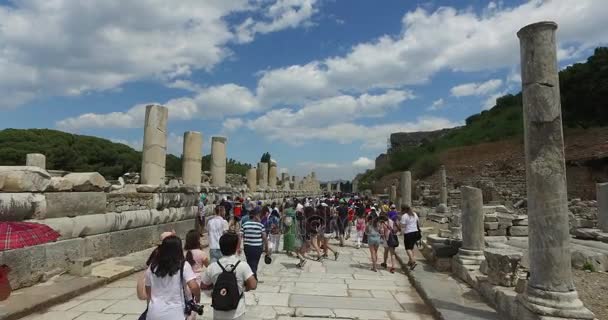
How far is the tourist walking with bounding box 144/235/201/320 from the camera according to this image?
11.4 ft

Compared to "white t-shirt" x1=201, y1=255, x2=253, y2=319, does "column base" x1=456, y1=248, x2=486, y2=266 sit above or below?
below

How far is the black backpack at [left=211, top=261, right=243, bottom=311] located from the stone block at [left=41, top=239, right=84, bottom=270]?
4523mm

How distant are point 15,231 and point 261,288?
3.90 metres

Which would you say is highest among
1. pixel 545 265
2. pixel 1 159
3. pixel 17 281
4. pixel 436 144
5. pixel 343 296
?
pixel 436 144

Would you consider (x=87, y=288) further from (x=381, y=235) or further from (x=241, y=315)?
(x=381, y=235)

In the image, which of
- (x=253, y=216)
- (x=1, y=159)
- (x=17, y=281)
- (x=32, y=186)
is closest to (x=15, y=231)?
(x=17, y=281)

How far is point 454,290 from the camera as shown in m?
6.99

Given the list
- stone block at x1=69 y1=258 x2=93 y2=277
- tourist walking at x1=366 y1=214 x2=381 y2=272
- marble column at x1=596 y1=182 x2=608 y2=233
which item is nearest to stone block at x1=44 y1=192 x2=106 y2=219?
stone block at x1=69 y1=258 x2=93 y2=277

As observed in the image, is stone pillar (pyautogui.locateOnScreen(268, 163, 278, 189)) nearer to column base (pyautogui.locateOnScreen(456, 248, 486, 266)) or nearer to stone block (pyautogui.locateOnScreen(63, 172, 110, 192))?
stone block (pyautogui.locateOnScreen(63, 172, 110, 192))

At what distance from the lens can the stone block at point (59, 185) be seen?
279 inches

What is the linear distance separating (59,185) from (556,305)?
786cm

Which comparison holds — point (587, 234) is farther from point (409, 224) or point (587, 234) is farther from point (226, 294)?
point (226, 294)

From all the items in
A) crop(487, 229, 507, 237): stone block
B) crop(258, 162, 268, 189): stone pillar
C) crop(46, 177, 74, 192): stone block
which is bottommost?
crop(487, 229, 507, 237): stone block

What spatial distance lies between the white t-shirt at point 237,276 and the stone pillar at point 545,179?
3.43m
